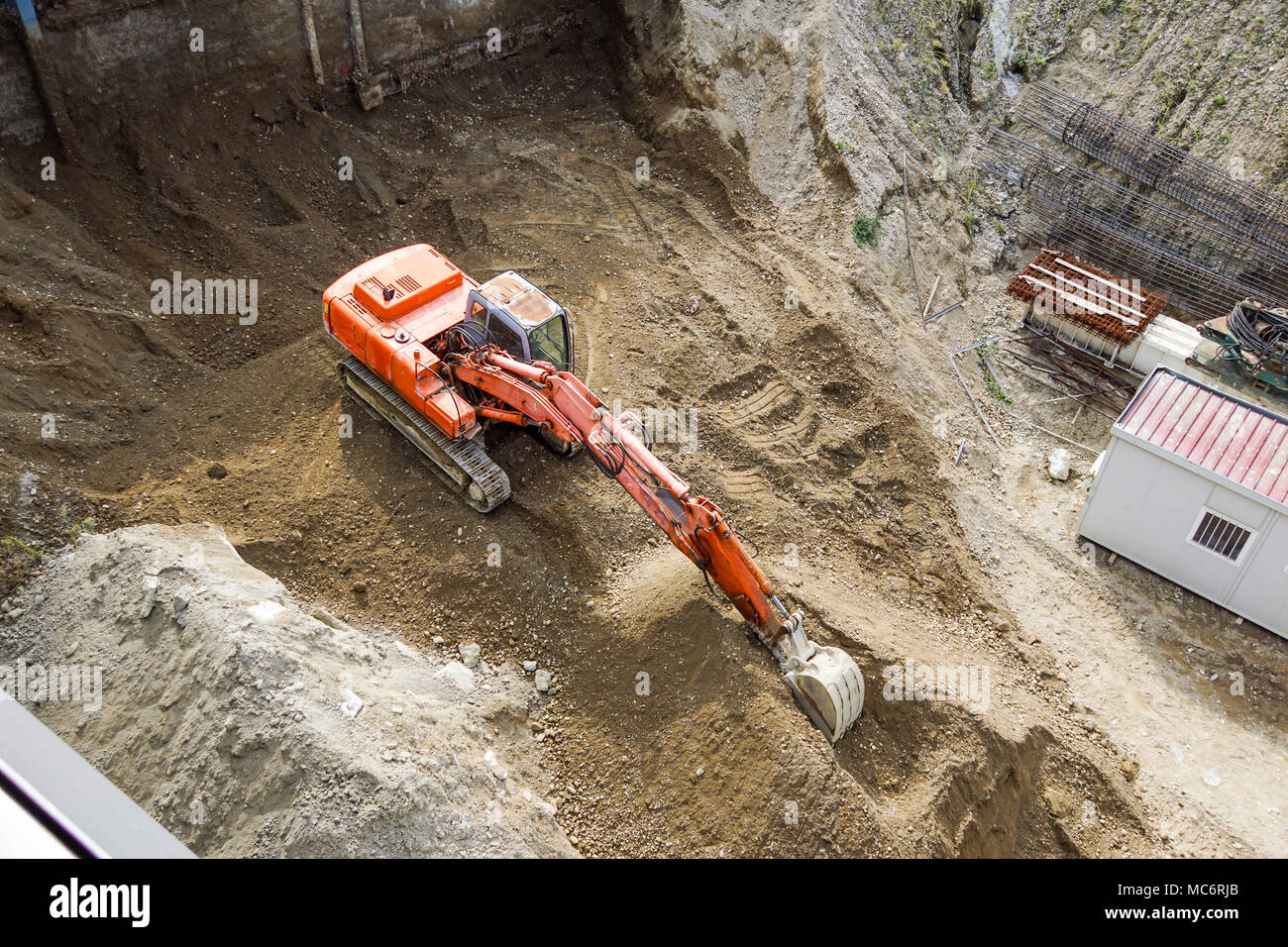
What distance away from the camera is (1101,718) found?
1203 cm

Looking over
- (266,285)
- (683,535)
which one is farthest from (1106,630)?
(266,285)

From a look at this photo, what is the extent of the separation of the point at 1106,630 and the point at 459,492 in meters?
8.52

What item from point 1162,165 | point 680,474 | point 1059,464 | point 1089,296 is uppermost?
point 1162,165

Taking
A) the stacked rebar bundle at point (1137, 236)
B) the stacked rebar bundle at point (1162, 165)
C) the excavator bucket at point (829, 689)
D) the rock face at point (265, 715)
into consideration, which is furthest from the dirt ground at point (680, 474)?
the stacked rebar bundle at point (1162, 165)

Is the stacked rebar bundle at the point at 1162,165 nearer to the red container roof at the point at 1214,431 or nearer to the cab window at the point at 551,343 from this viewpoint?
the red container roof at the point at 1214,431

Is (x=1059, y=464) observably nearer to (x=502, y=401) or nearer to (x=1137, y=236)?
(x=1137, y=236)

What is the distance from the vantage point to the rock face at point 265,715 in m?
8.33

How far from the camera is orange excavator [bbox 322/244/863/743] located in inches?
387

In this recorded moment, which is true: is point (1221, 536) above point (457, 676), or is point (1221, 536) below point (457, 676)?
above

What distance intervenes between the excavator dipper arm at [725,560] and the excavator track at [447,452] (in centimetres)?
171

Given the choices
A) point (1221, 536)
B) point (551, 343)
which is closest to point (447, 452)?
point (551, 343)

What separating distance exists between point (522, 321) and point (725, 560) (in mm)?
3854

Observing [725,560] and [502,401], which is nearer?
[725,560]

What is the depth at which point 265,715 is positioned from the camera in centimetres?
866
